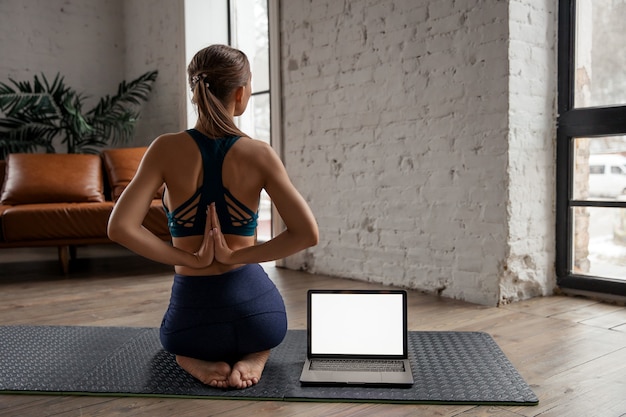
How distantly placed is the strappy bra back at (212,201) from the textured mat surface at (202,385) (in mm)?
466

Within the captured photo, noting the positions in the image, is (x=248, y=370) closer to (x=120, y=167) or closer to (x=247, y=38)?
(x=120, y=167)

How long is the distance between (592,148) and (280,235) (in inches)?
75.3

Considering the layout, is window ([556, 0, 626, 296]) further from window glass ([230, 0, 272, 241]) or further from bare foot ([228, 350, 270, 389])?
window glass ([230, 0, 272, 241])

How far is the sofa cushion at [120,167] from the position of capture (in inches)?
187

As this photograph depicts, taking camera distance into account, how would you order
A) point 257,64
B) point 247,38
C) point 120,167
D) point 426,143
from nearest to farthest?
point 426,143
point 120,167
point 257,64
point 247,38

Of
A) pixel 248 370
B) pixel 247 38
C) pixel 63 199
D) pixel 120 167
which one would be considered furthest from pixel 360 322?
pixel 247 38

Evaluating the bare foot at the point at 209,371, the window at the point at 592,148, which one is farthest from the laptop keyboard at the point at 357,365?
the window at the point at 592,148

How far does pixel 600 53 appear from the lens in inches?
119

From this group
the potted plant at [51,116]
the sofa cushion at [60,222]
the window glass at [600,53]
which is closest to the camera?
the window glass at [600,53]

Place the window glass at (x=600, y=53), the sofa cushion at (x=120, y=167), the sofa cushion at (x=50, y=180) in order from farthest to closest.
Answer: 1. the sofa cushion at (x=120, y=167)
2. the sofa cushion at (x=50, y=180)
3. the window glass at (x=600, y=53)

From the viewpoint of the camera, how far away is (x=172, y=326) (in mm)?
1946

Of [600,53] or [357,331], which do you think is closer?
[357,331]

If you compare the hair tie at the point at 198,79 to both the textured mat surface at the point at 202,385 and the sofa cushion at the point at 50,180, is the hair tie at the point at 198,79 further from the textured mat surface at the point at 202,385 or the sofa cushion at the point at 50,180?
the sofa cushion at the point at 50,180

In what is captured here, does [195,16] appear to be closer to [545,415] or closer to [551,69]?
[551,69]
